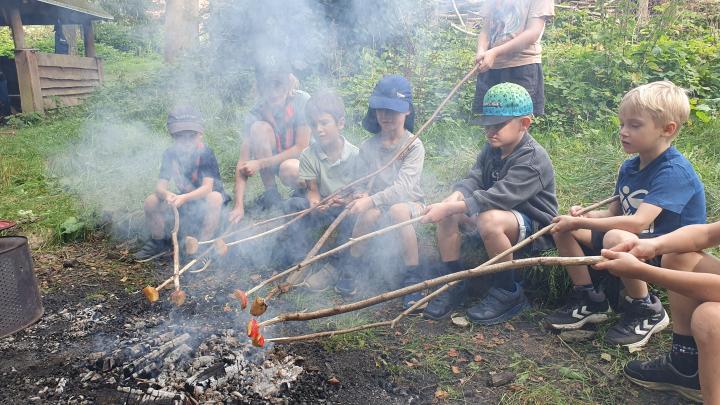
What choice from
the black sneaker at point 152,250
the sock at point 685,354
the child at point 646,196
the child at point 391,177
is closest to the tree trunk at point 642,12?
the child at point 391,177

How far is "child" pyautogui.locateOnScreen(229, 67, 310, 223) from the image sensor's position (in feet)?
17.1

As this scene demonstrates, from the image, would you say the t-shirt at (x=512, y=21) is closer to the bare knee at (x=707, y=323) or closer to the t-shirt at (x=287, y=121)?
the t-shirt at (x=287, y=121)

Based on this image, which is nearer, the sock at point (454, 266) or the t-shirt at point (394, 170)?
the sock at point (454, 266)

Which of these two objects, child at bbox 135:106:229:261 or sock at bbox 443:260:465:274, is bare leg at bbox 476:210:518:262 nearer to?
sock at bbox 443:260:465:274

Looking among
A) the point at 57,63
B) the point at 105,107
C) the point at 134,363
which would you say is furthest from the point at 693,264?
the point at 57,63

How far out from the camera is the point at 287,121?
5.32m

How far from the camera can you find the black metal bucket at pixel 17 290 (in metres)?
3.50

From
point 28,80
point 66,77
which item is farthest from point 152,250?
point 66,77

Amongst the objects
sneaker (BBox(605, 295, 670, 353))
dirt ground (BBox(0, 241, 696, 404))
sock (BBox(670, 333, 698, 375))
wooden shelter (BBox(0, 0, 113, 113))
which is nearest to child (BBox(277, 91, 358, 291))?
dirt ground (BBox(0, 241, 696, 404))

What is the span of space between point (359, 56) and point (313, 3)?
2258mm

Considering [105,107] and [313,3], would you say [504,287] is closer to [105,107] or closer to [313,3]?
[313,3]

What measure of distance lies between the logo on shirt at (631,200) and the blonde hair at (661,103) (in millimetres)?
452

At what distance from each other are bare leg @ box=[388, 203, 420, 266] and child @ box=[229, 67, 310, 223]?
144cm

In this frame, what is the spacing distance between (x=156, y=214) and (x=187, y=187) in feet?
1.29
